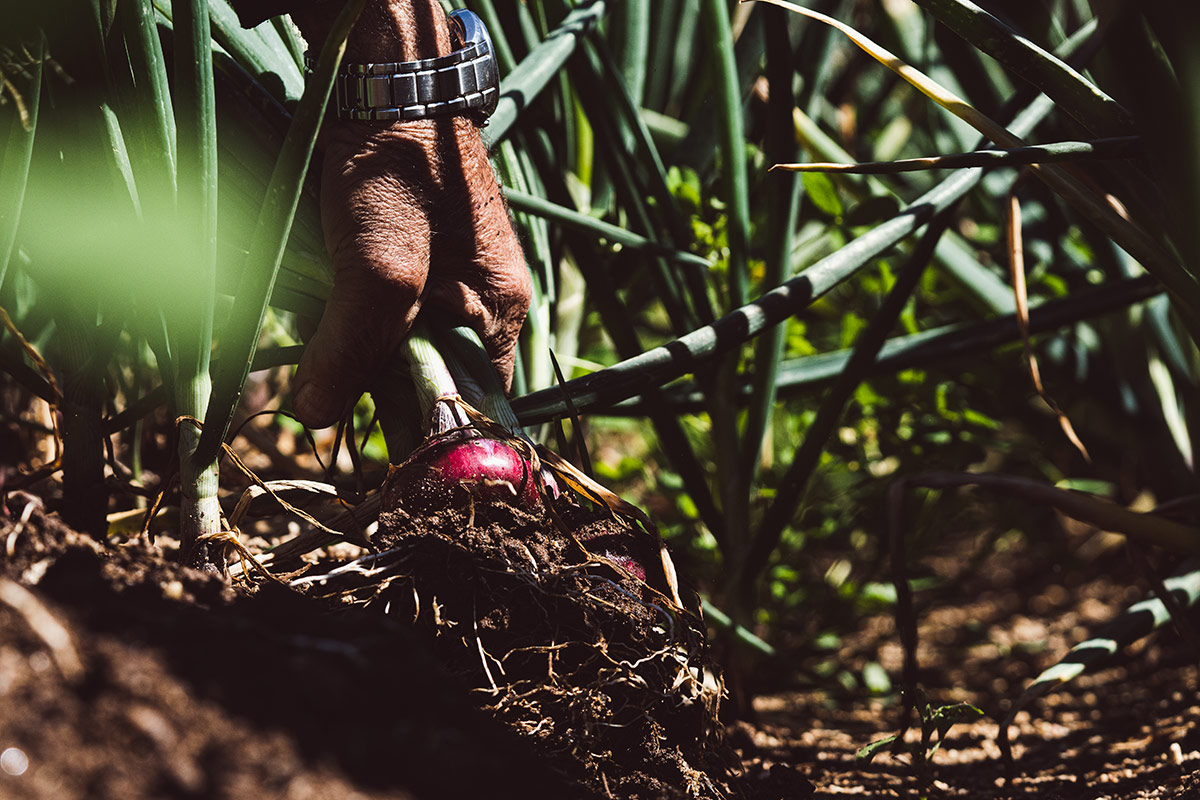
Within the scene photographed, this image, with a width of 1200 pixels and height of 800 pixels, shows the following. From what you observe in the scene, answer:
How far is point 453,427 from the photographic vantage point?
2.43 ft

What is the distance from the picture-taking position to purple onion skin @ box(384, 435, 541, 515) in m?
0.71

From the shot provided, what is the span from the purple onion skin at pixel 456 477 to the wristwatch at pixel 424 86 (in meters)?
0.30

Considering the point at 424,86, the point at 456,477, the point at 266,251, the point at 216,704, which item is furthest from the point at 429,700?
the point at 424,86

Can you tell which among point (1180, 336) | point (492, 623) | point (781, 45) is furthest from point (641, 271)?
point (1180, 336)

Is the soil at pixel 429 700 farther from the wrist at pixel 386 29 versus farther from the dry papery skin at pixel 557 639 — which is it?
the wrist at pixel 386 29

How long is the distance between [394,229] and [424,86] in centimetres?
13

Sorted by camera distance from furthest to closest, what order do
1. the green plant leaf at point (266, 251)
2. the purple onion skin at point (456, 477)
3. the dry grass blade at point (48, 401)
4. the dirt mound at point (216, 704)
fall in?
the dry grass blade at point (48, 401)
the purple onion skin at point (456, 477)
the green plant leaf at point (266, 251)
the dirt mound at point (216, 704)

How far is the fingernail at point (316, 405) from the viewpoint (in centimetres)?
80

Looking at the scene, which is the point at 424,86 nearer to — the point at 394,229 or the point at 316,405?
the point at 394,229

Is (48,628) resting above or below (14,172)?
below

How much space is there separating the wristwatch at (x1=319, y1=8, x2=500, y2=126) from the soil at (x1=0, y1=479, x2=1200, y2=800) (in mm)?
360

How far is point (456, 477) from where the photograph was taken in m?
0.71

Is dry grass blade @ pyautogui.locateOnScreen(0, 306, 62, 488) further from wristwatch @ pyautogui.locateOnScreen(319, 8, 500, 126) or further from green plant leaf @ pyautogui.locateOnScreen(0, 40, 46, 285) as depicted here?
wristwatch @ pyautogui.locateOnScreen(319, 8, 500, 126)

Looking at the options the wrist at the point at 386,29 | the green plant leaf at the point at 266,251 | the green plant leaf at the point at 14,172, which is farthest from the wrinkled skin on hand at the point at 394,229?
the green plant leaf at the point at 14,172
